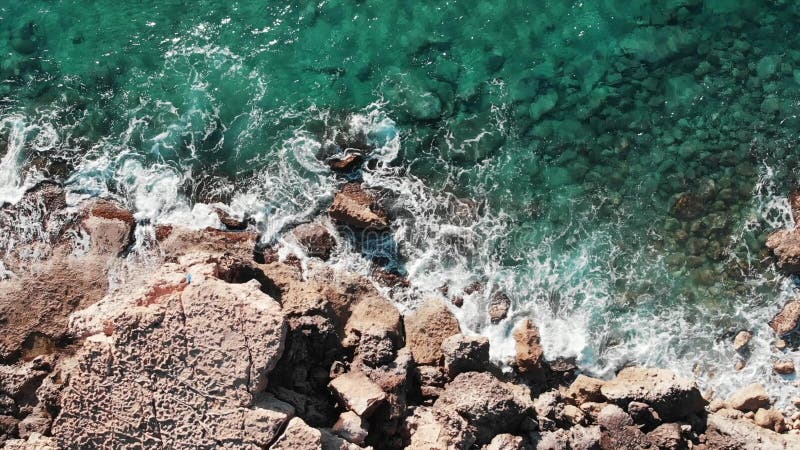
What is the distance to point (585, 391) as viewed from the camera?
14.5 m

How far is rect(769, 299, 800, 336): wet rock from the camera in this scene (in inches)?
589

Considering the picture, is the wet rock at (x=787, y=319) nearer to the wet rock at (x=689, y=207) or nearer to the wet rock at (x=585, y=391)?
the wet rock at (x=689, y=207)

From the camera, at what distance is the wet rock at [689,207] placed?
15828mm

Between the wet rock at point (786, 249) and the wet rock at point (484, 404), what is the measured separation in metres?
6.74

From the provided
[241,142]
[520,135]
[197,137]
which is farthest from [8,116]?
[520,135]

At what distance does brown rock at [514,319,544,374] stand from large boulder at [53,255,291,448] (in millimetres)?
5483

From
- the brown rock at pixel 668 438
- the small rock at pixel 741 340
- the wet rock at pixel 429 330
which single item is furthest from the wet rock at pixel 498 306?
the small rock at pixel 741 340

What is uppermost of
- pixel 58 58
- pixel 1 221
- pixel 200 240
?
pixel 58 58

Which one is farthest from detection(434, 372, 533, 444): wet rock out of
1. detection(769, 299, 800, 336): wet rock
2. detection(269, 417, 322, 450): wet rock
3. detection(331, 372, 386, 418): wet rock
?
detection(769, 299, 800, 336): wet rock

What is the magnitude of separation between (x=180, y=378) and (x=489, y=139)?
8.96 m

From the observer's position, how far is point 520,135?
1661cm

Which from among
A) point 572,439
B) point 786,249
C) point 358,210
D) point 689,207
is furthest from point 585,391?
point 358,210

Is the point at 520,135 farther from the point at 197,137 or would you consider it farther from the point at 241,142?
the point at 197,137

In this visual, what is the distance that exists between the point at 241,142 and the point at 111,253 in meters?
4.00
